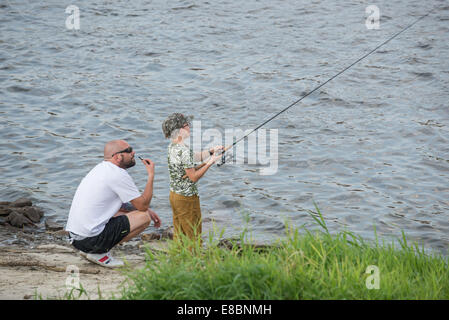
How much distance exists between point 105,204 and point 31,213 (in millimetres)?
2428

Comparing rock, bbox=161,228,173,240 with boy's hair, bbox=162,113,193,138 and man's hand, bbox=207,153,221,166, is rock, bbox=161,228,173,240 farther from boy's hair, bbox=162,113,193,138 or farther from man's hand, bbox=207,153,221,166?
boy's hair, bbox=162,113,193,138

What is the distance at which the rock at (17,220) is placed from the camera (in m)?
8.16

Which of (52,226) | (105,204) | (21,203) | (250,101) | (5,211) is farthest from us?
(250,101)

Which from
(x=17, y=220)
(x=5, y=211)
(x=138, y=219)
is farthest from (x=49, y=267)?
(x=5, y=211)

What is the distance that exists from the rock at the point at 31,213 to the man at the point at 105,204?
2.01 m

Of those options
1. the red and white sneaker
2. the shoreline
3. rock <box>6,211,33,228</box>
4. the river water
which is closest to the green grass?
the shoreline

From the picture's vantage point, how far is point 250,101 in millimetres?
13273

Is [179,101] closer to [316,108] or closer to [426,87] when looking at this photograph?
[316,108]

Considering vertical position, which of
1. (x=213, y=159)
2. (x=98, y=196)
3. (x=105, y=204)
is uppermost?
(x=213, y=159)

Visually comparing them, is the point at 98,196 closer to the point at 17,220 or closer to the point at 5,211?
the point at 17,220

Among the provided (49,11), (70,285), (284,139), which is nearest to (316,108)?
(284,139)
